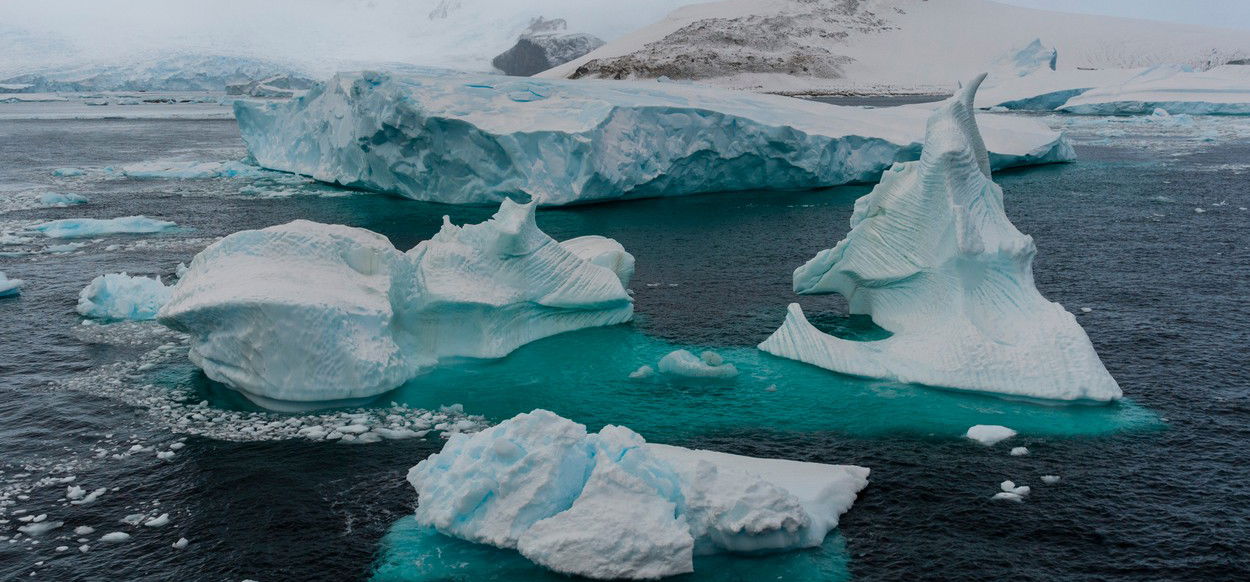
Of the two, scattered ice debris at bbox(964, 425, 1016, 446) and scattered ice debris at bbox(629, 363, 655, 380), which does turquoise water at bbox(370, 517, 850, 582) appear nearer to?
scattered ice debris at bbox(964, 425, 1016, 446)

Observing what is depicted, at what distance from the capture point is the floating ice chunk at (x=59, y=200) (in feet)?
60.2

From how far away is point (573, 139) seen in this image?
1703 cm

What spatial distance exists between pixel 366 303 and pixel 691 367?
286cm

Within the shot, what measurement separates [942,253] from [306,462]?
576cm

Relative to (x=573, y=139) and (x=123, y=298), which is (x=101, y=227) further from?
(x=573, y=139)

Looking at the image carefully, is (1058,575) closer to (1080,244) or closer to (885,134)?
(1080,244)

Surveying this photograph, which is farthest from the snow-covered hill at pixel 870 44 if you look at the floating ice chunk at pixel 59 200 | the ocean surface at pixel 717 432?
the ocean surface at pixel 717 432

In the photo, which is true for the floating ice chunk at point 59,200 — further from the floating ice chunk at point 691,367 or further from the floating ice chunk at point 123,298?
the floating ice chunk at point 691,367

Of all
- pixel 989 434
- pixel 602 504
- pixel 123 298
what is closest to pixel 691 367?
pixel 989 434

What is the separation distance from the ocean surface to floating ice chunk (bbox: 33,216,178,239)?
0.67 m

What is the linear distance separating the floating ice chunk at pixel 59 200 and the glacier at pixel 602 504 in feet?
50.0

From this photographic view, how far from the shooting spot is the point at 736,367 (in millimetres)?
9172

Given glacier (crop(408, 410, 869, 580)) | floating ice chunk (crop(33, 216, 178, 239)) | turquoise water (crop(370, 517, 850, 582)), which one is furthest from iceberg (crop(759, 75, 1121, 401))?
floating ice chunk (crop(33, 216, 178, 239))

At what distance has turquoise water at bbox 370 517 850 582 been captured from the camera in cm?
555
